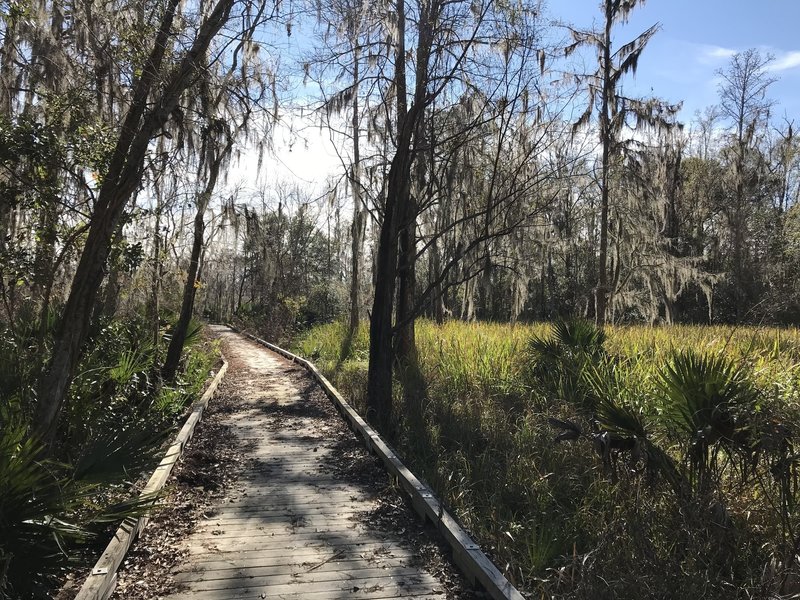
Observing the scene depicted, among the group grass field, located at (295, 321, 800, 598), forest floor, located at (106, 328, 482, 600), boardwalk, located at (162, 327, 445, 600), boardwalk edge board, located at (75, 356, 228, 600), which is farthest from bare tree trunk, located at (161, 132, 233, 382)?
grass field, located at (295, 321, 800, 598)

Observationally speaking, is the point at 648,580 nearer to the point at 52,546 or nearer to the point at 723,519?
the point at 723,519

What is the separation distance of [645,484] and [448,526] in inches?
67.0

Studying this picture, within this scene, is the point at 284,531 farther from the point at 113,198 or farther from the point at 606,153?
the point at 606,153

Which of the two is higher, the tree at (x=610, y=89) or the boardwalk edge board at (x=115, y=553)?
the tree at (x=610, y=89)

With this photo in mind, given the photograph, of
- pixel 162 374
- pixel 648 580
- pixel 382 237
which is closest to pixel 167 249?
pixel 162 374

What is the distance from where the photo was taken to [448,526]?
13.6 feet

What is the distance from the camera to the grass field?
3361 millimetres

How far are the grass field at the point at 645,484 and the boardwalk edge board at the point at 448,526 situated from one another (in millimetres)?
234

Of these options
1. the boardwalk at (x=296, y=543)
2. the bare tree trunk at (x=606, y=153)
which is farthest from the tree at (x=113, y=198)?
the bare tree trunk at (x=606, y=153)

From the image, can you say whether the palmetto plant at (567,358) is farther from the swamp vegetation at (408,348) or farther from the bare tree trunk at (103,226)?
the bare tree trunk at (103,226)

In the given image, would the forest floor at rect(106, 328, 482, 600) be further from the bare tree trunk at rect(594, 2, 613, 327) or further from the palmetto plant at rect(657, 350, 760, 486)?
the bare tree trunk at rect(594, 2, 613, 327)

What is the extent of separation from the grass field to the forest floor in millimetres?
550

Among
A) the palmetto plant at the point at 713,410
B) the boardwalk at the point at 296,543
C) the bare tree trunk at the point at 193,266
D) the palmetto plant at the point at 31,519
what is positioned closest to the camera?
the palmetto plant at the point at 31,519

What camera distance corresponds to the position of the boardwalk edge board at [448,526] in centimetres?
332
